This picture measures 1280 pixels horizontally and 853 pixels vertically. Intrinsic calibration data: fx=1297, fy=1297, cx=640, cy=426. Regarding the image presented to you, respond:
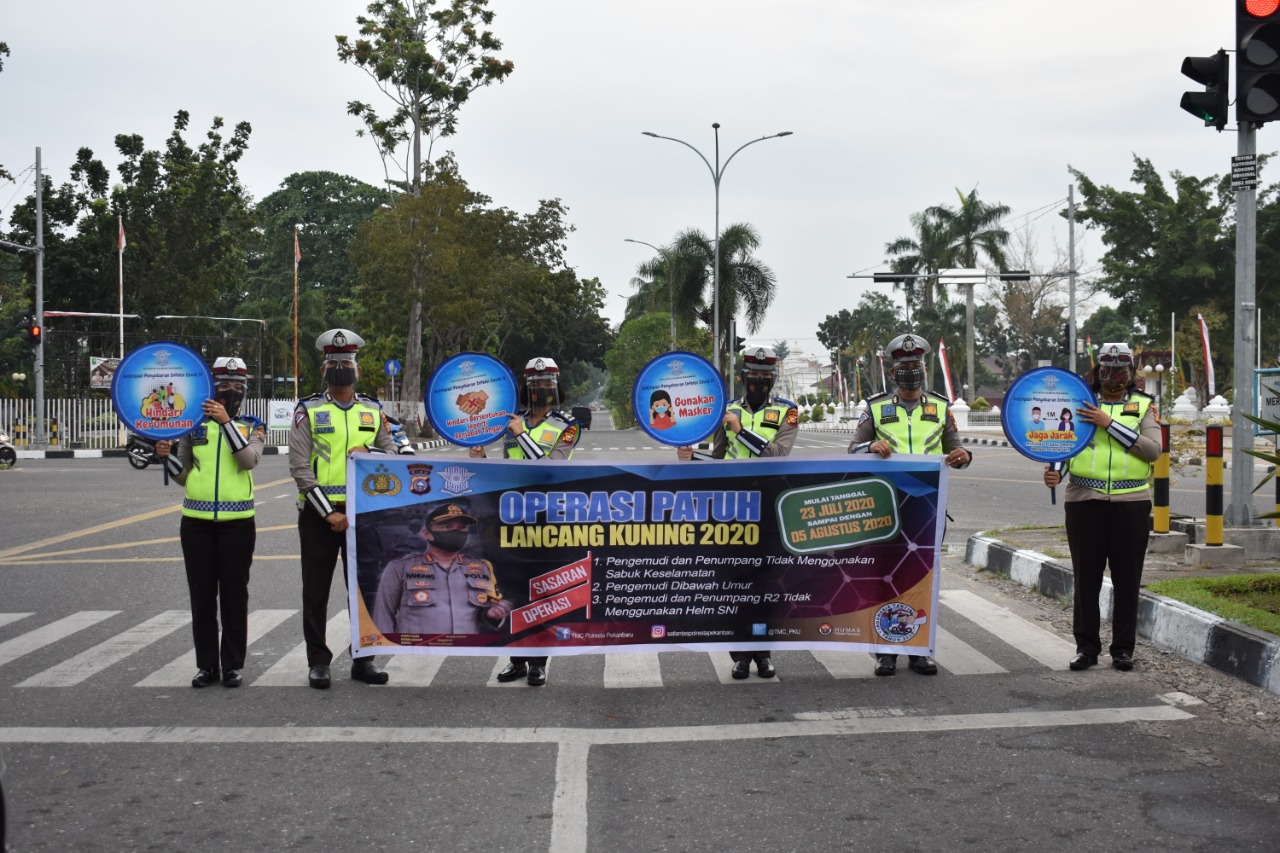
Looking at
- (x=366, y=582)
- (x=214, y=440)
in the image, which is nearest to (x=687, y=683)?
(x=366, y=582)

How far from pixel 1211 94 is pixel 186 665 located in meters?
8.22

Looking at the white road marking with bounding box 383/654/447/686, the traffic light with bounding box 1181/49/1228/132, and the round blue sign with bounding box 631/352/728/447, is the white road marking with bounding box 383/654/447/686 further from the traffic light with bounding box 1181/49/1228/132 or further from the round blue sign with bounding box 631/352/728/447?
the traffic light with bounding box 1181/49/1228/132

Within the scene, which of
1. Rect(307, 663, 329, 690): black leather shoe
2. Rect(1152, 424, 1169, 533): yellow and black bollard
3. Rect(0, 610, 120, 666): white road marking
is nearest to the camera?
Rect(307, 663, 329, 690): black leather shoe

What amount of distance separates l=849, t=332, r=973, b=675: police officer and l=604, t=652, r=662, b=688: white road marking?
49.8 inches

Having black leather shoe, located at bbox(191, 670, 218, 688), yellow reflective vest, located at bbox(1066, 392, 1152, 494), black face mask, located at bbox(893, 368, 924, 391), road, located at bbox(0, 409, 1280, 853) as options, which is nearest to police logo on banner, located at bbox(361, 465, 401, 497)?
road, located at bbox(0, 409, 1280, 853)

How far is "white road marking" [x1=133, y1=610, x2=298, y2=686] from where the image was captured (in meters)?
7.07

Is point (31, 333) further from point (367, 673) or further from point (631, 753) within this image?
point (631, 753)

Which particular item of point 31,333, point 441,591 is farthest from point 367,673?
point 31,333

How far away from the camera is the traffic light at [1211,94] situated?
9695 millimetres

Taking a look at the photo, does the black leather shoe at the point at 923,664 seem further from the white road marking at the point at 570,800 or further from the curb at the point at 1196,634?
the white road marking at the point at 570,800

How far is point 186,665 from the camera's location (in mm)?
7520

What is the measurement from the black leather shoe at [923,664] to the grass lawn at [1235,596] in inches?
69.2

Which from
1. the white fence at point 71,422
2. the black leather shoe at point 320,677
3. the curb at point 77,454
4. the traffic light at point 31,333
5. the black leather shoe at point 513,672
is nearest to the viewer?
the black leather shoe at point 320,677

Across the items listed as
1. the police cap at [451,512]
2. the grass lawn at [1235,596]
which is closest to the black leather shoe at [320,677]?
the police cap at [451,512]
